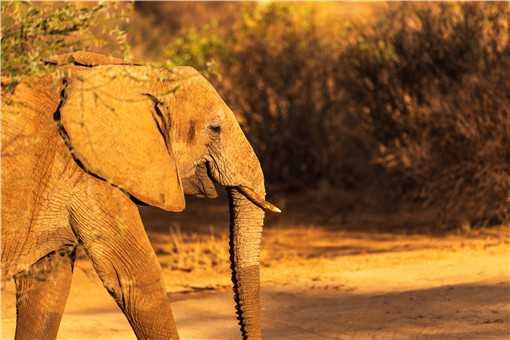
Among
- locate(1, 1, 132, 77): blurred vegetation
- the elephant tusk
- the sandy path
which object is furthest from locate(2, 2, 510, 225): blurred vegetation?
the elephant tusk

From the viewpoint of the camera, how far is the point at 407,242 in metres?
12.7

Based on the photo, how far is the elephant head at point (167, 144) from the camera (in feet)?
19.8

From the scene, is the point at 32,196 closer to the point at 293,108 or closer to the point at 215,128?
the point at 215,128

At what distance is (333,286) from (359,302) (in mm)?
971

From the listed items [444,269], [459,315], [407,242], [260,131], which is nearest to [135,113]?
[459,315]

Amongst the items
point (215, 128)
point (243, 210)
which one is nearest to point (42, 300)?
point (243, 210)

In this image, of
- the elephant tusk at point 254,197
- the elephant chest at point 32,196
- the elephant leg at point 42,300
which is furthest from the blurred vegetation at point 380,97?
the elephant tusk at point 254,197

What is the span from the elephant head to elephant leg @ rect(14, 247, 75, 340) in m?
0.82

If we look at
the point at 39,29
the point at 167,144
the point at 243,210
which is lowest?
the point at 243,210

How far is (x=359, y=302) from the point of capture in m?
8.90

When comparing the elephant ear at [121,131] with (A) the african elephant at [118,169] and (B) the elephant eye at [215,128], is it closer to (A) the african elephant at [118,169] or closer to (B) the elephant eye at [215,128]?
(A) the african elephant at [118,169]

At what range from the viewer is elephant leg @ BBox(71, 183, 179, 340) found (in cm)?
605

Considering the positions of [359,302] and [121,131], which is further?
[359,302]

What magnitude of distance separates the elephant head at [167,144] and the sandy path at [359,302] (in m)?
1.61
